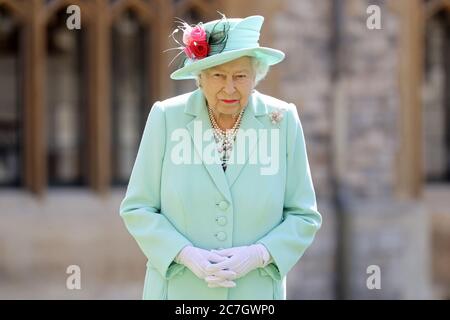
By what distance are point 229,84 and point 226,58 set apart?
79mm

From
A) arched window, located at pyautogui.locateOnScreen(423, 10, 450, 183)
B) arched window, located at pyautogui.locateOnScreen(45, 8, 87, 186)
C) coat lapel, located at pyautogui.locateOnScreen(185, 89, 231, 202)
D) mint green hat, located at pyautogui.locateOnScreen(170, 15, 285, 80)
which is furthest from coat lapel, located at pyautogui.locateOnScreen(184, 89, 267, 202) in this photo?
arched window, located at pyautogui.locateOnScreen(423, 10, 450, 183)

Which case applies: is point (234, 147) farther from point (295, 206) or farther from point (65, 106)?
point (65, 106)

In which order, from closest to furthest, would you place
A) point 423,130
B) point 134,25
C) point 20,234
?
1. point 20,234
2. point 134,25
3. point 423,130

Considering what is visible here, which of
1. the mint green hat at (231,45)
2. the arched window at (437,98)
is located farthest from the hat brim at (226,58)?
the arched window at (437,98)

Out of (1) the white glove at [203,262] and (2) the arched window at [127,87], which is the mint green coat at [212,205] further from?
(2) the arched window at [127,87]

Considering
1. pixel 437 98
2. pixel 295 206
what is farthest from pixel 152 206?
pixel 437 98

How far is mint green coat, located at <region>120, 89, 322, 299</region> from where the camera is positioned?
2643 millimetres

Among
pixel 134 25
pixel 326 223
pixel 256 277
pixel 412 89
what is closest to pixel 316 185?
pixel 326 223

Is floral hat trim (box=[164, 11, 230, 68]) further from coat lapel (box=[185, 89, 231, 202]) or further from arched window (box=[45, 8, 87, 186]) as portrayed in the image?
arched window (box=[45, 8, 87, 186])

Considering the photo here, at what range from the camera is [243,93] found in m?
2.64

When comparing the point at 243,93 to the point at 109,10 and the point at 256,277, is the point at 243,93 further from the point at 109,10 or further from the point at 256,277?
the point at 109,10

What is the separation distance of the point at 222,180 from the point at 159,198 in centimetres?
19

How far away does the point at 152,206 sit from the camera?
2.68m

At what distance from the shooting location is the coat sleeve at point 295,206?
268 cm
